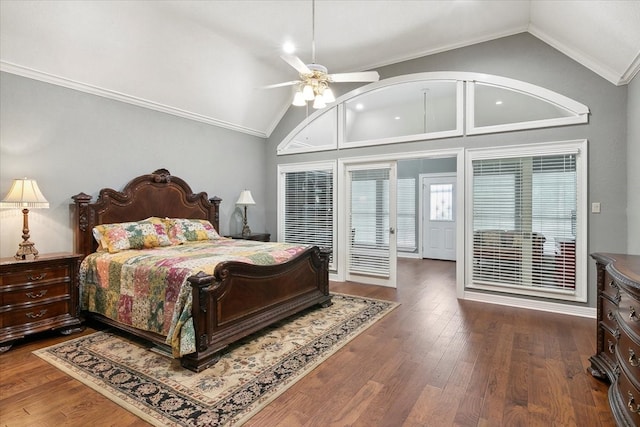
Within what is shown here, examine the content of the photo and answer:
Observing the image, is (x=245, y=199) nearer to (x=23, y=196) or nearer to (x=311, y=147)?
(x=311, y=147)

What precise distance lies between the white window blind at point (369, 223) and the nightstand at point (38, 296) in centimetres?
368

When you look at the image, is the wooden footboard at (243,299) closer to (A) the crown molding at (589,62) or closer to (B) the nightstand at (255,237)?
(B) the nightstand at (255,237)

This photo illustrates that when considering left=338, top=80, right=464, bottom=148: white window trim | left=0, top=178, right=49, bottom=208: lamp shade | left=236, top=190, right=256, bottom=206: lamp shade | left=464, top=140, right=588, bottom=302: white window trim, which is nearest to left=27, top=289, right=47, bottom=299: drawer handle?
left=0, top=178, right=49, bottom=208: lamp shade

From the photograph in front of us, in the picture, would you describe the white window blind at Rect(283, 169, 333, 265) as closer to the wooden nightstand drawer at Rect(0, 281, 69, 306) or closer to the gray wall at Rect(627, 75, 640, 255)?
the wooden nightstand drawer at Rect(0, 281, 69, 306)

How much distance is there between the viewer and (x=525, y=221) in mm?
4191

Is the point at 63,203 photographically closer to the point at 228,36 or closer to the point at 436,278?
the point at 228,36

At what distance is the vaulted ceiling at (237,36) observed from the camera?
10.5 ft

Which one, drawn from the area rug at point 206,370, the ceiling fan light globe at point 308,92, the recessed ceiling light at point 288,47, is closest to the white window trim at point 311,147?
the recessed ceiling light at point 288,47

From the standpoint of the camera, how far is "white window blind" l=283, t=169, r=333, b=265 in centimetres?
569

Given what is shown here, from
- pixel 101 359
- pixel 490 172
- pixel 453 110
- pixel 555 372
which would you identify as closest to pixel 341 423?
pixel 555 372

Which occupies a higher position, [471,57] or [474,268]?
[471,57]

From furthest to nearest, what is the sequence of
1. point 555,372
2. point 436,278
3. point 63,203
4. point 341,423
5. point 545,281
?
1. point 436,278
2. point 545,281
3. point 63,203
4. point 555,372
5. point 341,423

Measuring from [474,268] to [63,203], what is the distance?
5062 millimetres

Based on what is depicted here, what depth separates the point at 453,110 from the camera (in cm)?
462
